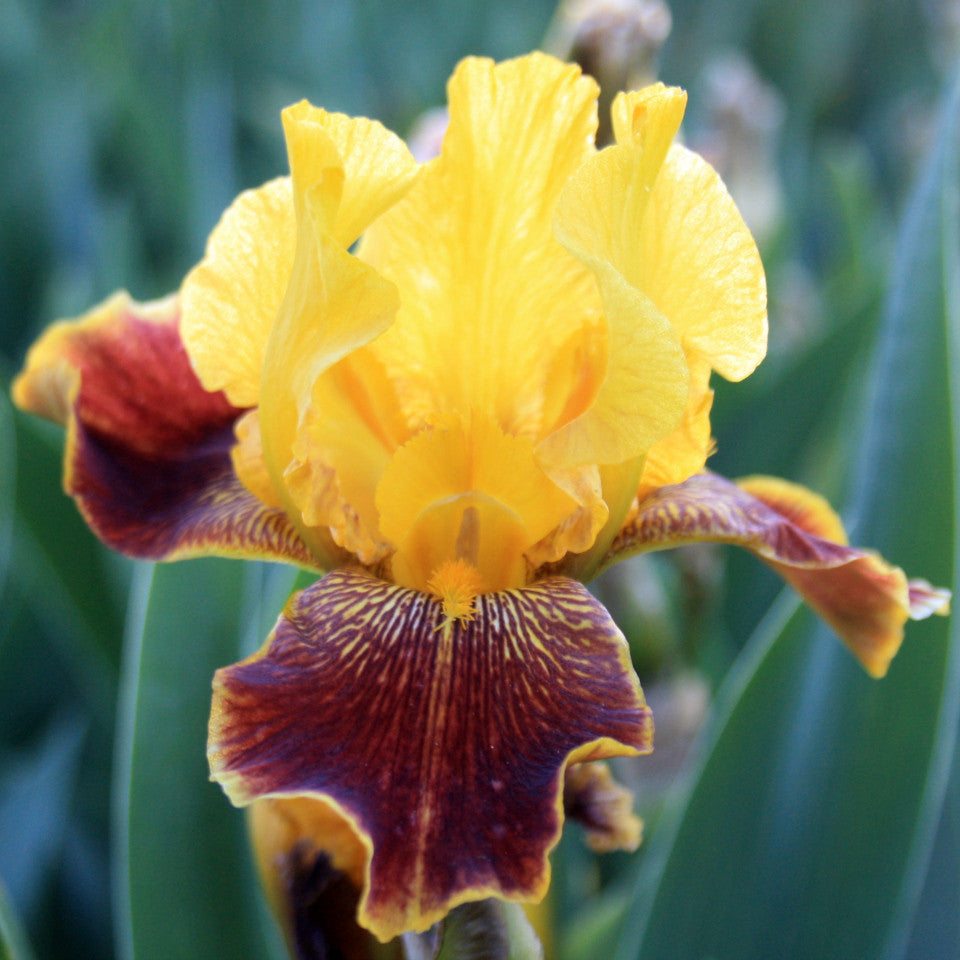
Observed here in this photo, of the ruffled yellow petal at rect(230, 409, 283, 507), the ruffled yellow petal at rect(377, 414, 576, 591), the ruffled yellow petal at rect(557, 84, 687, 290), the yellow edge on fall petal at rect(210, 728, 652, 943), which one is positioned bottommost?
the yellow edge on fall petal at rect(210, 728, 652, 943)

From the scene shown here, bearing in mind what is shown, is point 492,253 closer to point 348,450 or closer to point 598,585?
point 348,450

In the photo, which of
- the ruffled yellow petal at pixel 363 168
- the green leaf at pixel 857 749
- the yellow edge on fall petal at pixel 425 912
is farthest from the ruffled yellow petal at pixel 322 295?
the green leaf at pixel 857 749

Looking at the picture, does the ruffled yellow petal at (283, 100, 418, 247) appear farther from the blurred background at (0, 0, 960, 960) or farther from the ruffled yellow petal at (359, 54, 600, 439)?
the blurred background at (0, 0, 960, 960)

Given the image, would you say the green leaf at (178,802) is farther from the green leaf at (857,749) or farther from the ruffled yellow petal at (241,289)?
the green leaf at (857,749)

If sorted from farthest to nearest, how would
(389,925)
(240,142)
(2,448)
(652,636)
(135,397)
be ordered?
(240,142), (652,636), (2,448), (135,397), (389,925)

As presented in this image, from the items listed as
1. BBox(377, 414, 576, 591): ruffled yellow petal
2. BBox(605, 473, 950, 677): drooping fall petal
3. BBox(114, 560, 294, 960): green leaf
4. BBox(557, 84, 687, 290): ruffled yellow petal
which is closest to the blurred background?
BBox(114, 560, 294, 960): green leaf

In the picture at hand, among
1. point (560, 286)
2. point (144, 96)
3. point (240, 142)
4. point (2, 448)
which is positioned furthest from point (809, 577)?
point (240, 142)

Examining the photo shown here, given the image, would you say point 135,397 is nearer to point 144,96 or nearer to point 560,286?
point 560,286

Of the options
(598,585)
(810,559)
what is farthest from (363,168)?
(598,585)
